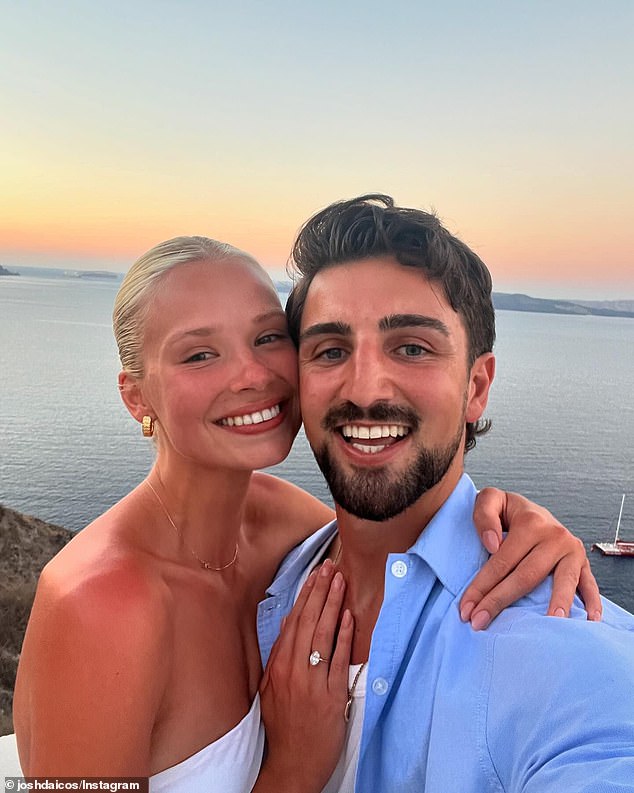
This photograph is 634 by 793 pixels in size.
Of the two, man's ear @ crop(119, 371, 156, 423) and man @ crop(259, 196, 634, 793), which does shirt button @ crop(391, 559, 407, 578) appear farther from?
man's ear @ crop(119, 371, 156, 423)

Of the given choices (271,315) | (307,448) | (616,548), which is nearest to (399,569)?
(271,315)

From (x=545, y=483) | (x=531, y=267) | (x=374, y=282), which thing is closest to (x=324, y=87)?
(x=531, y=267)

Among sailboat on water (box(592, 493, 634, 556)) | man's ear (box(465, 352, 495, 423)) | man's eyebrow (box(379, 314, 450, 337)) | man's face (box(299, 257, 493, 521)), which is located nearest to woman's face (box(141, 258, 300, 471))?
man's face (box(299, 257, 493, 521))

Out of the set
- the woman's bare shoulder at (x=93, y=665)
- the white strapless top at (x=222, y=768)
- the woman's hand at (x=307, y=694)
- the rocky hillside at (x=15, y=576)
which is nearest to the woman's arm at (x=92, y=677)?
the woman's bare shoulder at (x=93, y=665)

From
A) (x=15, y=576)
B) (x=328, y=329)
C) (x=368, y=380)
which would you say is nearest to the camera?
(x=368, y=380)

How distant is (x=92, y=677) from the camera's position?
7.39 feet

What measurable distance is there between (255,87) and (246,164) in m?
16.5

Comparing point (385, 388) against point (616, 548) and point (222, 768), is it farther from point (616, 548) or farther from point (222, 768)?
point (616, 548)

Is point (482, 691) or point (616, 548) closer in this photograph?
point (482, 691)

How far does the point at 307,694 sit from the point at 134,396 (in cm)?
177

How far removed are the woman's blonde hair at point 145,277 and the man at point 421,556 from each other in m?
0.53

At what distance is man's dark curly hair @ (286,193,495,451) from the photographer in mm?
2947

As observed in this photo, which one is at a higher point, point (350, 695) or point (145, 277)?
point (145, 277)

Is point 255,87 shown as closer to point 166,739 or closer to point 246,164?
point 246,164
